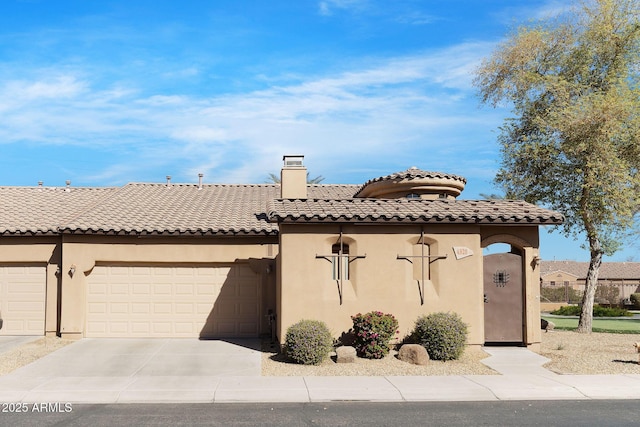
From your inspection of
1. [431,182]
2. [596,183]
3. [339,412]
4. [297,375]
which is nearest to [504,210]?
[431,182]

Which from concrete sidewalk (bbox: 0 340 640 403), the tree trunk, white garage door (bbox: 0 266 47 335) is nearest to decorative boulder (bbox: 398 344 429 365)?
concrete sidewalk (bbox: 0 340 640 403)

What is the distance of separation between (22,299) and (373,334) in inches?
434

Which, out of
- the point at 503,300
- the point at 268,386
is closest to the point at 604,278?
the point at 503,300

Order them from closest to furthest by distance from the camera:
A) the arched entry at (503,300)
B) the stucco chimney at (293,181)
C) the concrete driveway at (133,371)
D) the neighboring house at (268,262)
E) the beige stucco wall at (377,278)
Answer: the concrete driveway at (133,371), the beige stucco wall at (377,278), the neighboring house at (268,262), the arched entry at (503,300), the stucco chimney at (293,181)

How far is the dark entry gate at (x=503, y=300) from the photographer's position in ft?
53.3

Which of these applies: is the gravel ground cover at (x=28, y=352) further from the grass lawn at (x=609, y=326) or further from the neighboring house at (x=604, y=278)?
the neighboring house at (x=604, y=278)

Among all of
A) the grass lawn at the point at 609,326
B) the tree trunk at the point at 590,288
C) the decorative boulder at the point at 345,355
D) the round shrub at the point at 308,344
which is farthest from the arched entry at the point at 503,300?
the grass lawn at the point at 609,326

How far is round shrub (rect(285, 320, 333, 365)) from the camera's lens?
13.6m

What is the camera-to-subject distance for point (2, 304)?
1853cm

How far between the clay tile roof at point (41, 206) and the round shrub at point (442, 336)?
1112cm

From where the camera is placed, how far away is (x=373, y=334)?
46.6 ft

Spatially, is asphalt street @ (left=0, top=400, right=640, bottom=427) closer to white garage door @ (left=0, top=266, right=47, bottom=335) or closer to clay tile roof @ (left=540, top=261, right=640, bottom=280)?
white garage door @ (left=0, top=266, right=47, bottom=335)

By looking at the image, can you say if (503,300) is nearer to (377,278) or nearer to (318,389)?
(377,278)

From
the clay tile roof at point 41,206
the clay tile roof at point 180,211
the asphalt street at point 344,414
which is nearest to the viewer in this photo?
the asphalt street at point 344,414
